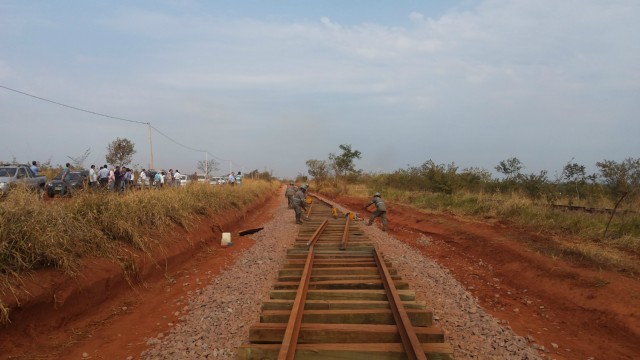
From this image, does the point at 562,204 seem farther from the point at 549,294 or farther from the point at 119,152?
the point at 119,152

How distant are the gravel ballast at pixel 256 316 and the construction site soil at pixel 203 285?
0.85ft

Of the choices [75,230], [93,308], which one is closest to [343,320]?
[93,308]

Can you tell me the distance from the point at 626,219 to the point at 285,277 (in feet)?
34.4

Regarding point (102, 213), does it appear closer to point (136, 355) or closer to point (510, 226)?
point (136, 355)

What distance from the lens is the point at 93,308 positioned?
575cm

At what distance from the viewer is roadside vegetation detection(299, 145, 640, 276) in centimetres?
934

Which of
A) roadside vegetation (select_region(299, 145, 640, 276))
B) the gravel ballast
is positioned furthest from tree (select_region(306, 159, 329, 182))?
the gravel ballast

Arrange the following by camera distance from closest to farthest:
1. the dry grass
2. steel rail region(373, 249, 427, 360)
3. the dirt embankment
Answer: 1. steel rail region(373, 249, 427, 360)
2. the dirt embankment
3. the dry grass

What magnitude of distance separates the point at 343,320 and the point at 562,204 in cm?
1640

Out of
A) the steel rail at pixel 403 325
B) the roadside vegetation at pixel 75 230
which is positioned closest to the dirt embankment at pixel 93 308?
the roadside vegetation at pixel 75 230

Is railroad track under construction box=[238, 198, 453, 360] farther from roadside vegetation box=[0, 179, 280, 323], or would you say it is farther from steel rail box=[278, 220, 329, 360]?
roadside vegetation box=[0, 179, 280, 323]

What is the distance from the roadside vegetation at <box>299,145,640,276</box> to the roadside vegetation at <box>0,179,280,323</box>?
29.3ft

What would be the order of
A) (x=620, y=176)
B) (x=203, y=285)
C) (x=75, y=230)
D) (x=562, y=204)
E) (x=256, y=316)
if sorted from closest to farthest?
1. (x=256, y=316)
2. (x=75, y=230)
3. (x=203, y=285)
4. (x=620, y=176)
5. (x=562, y=204)

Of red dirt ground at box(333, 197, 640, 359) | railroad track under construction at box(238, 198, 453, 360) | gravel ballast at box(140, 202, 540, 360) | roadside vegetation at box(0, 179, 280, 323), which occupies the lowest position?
red dirt ground at box(333, 197, 640, 359)
